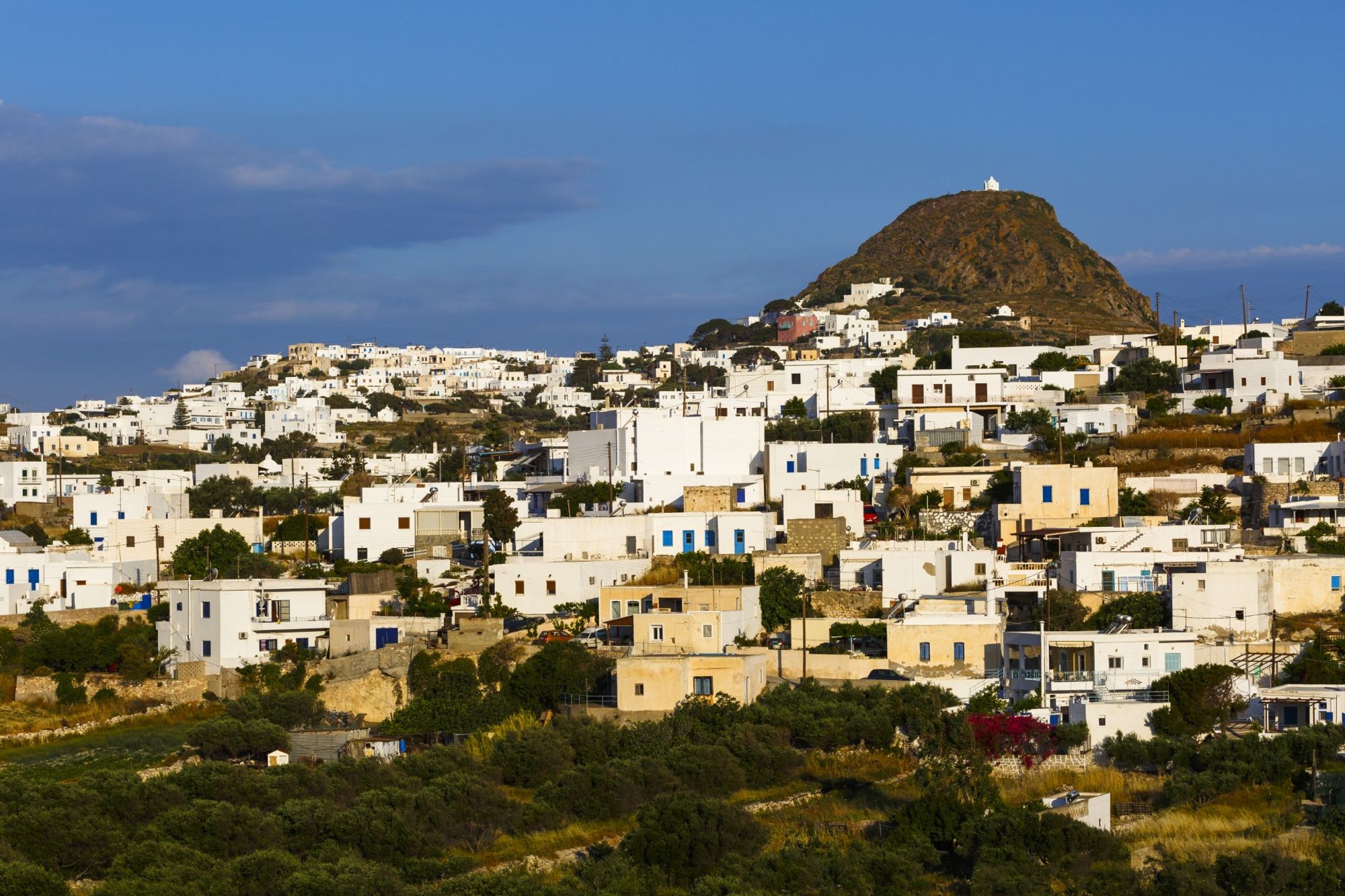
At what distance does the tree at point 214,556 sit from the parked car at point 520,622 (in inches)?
344

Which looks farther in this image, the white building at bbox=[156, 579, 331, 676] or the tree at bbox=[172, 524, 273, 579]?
the tree at bbox=[172, 524, 273, 579]

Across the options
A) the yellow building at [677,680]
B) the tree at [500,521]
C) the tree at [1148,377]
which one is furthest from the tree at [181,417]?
the yellow building at [677,680]

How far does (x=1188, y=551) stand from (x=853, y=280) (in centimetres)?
7569

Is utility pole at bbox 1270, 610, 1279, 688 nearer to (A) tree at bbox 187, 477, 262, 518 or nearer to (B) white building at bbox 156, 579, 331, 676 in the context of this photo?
(B) white building at bbox 156, 579, 331, 676

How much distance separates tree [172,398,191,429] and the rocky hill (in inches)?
1421

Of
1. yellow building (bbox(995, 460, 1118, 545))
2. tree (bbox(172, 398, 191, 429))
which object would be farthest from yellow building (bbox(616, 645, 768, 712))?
tree (bbox(172, 398, 191, 429))

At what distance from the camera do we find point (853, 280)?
367ft

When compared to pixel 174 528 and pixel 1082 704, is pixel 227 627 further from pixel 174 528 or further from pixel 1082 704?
pixel 1082 704

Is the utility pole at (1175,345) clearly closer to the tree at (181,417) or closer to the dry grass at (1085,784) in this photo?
the dry grass at (1085,784)

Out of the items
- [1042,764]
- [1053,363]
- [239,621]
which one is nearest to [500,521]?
[239,621]

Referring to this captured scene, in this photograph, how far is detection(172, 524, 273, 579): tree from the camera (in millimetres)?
45844

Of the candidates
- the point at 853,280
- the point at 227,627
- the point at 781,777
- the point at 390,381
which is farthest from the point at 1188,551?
the point at 390,381

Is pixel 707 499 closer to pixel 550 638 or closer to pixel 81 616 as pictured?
pixel 550 638

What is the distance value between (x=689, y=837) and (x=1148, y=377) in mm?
30733
